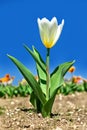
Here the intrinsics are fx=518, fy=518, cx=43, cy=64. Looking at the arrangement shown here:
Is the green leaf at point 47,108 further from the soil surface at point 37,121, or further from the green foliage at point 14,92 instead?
the green foliage at point 14,92

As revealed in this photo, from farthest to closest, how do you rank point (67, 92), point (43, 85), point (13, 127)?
point (67, 92) → point (43, 85) → point (13, 127)

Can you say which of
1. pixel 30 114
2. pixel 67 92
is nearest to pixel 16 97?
pixel 67 92

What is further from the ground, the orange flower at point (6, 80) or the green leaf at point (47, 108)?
the orange flower at point (6, 80)

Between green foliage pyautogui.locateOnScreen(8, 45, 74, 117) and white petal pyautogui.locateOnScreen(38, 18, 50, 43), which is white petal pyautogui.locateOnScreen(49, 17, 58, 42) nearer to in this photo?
white petal pyautogui.locateOnScreen(38, 18, 50, 43)

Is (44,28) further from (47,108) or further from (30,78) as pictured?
(47,108)

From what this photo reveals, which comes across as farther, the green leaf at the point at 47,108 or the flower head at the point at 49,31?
the green leaf at the point at 47,108

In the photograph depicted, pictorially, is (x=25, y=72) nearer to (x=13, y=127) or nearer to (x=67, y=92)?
(x=13, y=127)

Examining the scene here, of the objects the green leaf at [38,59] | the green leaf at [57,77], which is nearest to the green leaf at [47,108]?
the green leaf at [57,77]
